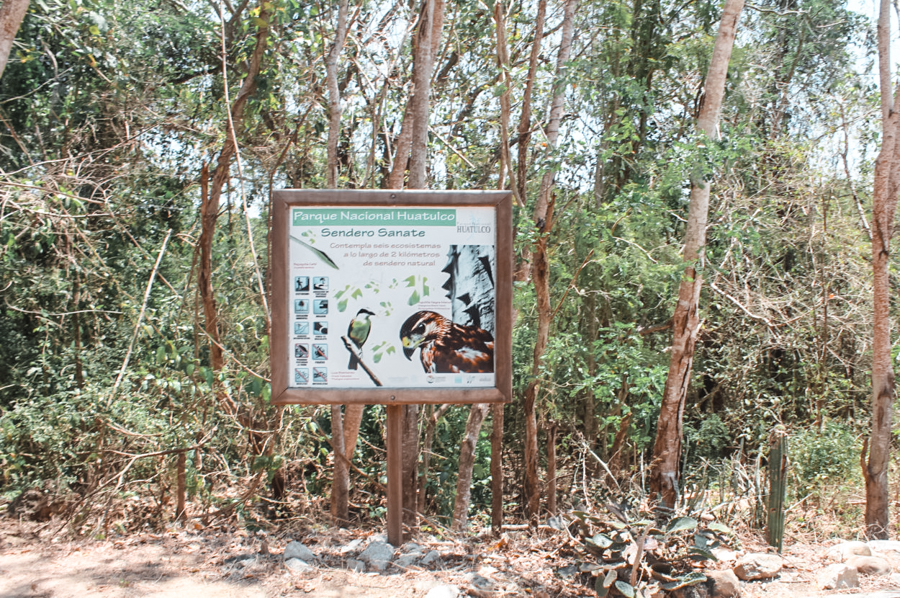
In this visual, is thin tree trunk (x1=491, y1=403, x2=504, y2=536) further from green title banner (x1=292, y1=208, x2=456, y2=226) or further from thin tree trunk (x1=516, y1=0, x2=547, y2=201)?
green title banner (x1=292, y1=208, x2=456, y2=226)

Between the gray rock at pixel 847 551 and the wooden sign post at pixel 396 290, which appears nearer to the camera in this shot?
the wooden sign post at pixel 396 290

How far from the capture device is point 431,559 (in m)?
3.84

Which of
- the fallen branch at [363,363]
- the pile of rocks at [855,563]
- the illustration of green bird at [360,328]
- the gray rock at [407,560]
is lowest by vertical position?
the pile of rocks at [855,563]

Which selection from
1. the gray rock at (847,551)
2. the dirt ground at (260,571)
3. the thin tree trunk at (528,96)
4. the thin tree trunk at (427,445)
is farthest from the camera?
the thin tree trunk at (427,445)

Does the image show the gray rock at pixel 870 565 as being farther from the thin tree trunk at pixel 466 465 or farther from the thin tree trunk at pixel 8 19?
the thin tree trunk at pixel 8 19

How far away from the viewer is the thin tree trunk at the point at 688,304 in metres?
5.39

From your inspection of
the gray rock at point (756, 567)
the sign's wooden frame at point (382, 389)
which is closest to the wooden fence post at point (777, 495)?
the gray rock at point (756, 567)

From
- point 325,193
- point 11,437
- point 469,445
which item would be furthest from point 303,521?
point 11,437

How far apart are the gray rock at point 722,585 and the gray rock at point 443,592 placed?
1.36m

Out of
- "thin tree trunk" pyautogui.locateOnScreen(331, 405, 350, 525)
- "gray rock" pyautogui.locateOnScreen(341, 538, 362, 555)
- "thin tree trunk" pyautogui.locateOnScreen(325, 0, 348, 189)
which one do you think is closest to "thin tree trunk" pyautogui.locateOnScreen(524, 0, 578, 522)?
"thin tree trunk" pyautogui.locateOnScreen(331, 405, 350, 525)

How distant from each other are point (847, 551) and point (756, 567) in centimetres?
88

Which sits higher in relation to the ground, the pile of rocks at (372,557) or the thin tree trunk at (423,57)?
the thin tree trunk at (423,57)

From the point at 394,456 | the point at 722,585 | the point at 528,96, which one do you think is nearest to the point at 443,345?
the point at 394,456

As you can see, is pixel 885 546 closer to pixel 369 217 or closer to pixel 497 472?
pixel 497 472
